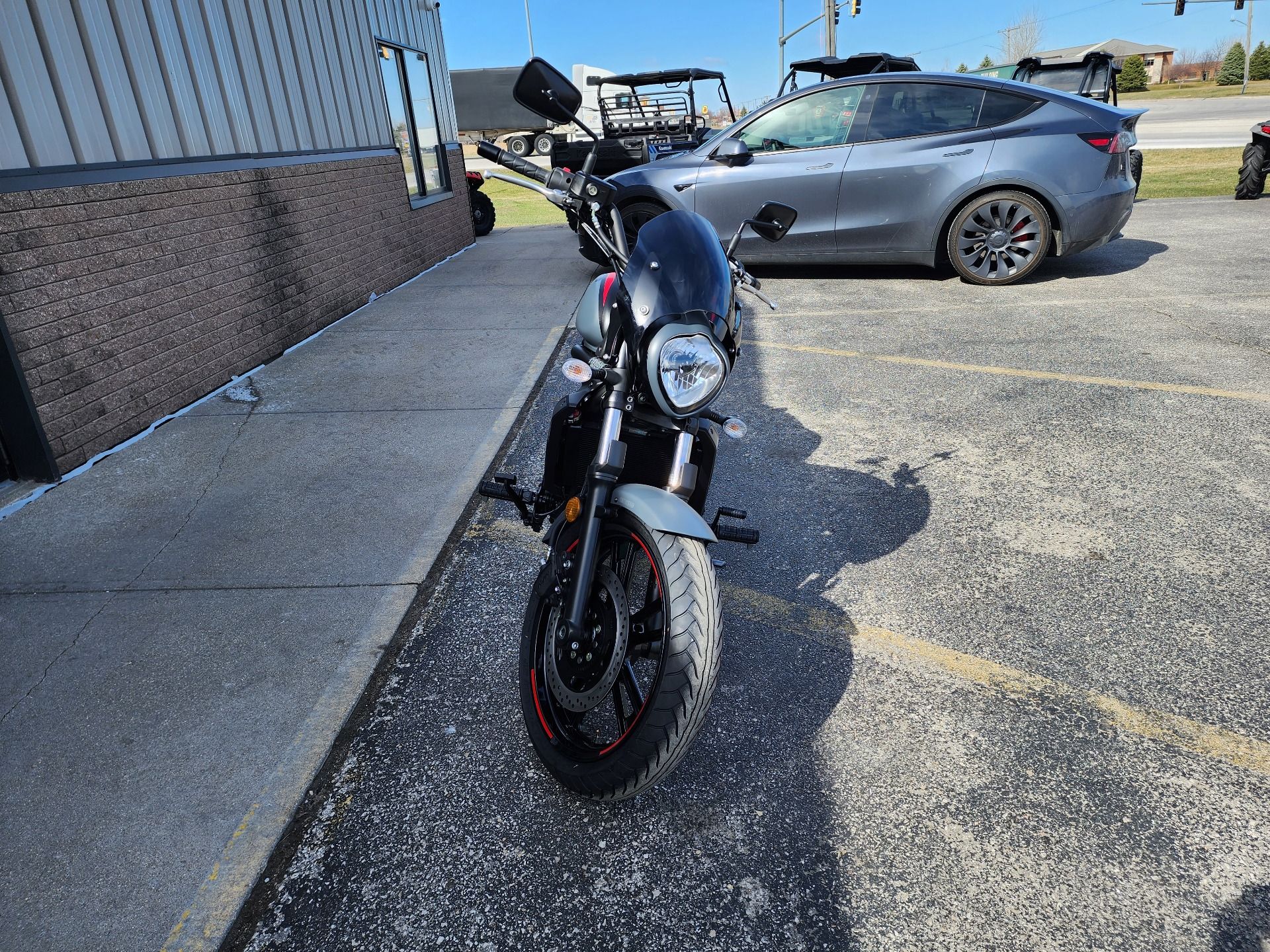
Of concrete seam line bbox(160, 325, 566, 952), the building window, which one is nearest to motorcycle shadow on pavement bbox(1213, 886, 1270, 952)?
concrete seam line bbox(160, 325, 566, 952)

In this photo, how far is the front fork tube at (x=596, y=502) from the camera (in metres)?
2.13

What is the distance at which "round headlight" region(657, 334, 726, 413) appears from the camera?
82.9 inches

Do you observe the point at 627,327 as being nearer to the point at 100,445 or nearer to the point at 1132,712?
the point at 1132,712

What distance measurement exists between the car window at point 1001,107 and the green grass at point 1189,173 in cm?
452

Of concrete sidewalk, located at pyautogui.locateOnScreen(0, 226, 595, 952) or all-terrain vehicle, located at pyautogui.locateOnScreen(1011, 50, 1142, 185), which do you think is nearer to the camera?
concrete sidewalk, located at pyautogui.locateOnScreen(0, 226, 595, 952)

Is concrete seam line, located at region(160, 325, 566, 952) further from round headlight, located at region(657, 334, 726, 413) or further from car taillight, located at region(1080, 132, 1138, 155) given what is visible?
car taillight, located at region(1080, 132, 1138, 155)

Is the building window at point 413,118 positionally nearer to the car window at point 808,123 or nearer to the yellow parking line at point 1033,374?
the car window at point 808,123

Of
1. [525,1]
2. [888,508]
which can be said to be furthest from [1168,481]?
[525,1]

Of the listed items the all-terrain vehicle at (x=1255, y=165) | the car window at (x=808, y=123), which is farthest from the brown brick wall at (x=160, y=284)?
the all-terrain vehicle at (x=1255, y=165)

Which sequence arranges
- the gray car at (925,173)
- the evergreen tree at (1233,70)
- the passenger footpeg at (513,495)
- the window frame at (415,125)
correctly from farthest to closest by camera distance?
the evergreen tree at (1233,70) → the window frame at (415,125) → the gray car at (925,173) → the passenger footpeg at (513,495)

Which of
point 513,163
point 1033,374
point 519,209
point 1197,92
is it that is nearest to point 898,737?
point 513,163

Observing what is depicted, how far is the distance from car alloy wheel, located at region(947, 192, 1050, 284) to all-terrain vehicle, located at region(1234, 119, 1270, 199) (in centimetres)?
624

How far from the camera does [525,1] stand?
169ft

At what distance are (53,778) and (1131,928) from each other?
2847mm
